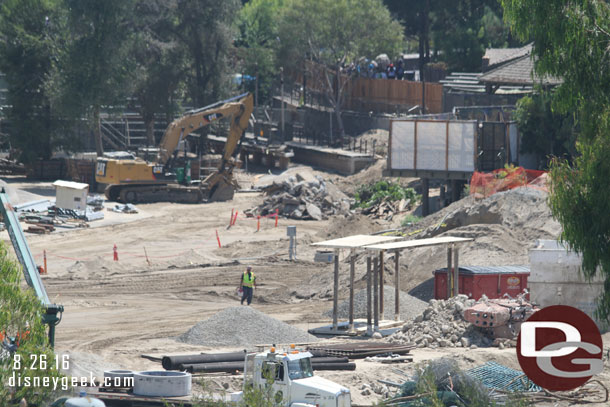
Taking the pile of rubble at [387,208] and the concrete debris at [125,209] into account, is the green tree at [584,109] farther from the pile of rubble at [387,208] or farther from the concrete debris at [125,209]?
the concrete debris at [125,209]

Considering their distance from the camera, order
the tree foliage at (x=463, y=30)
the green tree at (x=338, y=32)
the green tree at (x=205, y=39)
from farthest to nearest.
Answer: the tree foliage at (x=463, y=30), the green tree at (x=338, y=32), the green tree at (x=205, y=39)

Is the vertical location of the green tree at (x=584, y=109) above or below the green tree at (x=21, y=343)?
above

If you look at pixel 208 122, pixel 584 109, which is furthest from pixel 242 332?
pixel 208 122

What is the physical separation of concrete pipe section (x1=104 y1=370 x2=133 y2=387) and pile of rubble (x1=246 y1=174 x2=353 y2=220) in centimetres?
3062

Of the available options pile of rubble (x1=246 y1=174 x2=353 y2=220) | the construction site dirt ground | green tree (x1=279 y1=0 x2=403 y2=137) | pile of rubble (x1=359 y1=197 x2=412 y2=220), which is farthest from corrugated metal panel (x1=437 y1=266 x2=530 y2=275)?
green tree (x1=279 y1=0 x2=403 y2=137)

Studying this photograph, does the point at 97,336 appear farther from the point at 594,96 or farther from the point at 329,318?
the point at 594,96

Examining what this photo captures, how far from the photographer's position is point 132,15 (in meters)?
65.2

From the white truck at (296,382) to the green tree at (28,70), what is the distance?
4787 cm

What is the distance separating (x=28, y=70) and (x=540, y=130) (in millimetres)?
34604

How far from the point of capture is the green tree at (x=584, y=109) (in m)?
15.1

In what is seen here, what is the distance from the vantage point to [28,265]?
21172 mm

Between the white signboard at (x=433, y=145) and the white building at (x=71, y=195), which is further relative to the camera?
the white building at (x=71, y=195)

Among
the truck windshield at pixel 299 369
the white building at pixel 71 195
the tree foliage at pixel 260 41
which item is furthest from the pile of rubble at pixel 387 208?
the truck windshield at pixel 299 369

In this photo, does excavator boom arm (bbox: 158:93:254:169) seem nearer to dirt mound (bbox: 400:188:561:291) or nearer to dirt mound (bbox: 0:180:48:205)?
dirt mound (bbox: 0:180:48:205)
